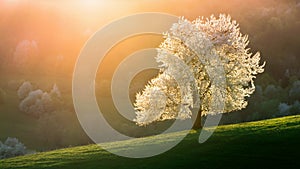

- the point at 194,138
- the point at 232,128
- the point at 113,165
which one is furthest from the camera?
the point at 232,128

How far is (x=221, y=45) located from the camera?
231 feet

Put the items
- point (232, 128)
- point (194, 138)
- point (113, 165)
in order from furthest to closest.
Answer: point (232, 128) → point (194, 138) → point (113, 165)

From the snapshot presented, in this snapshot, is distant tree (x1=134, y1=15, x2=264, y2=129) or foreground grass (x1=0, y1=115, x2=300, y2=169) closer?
foreground grass (x1=0, y1=115, x2=300, y2=169)

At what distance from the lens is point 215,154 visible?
54250 mm

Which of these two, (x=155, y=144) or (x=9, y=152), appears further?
(x=9, y=152)

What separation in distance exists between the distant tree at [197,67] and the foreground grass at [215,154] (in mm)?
4969

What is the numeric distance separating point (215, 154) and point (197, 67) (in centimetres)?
1822

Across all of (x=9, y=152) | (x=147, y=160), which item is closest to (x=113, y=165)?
(x=147, y=160)

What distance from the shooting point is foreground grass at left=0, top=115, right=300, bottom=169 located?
50.9 m

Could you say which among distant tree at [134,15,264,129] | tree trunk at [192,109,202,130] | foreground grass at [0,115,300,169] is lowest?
foreground grass at [0,115,300,169]

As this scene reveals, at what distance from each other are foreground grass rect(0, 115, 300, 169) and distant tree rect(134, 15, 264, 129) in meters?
4.97

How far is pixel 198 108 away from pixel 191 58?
6922mm

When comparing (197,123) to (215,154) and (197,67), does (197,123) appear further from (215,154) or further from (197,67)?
(215,154)

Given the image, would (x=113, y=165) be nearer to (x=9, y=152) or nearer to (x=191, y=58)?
(x=191, y=58)
